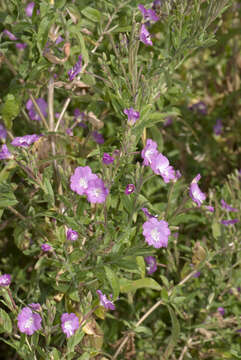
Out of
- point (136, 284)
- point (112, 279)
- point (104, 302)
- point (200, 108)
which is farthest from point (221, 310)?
point (200, 108)

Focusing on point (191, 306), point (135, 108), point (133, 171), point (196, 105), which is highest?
point (135, 108)

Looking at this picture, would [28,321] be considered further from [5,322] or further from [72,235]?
[72,235]

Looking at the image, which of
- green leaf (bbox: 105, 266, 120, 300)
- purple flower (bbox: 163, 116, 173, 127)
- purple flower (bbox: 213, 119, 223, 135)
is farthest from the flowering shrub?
purple flower (bbox: 213, 119, 223, 135)

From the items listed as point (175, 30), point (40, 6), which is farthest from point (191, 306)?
point (40, 6)

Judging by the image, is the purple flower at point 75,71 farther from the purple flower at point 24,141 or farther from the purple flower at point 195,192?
the purple flower at point 195,192

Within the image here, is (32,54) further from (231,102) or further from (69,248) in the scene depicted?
(231,102)

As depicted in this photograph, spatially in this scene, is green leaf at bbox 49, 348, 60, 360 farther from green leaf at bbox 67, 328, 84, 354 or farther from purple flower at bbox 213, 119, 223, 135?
purple flower at bbox 213, 119, 223, 135

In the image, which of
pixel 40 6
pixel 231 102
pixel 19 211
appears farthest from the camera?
pixel 231 102
